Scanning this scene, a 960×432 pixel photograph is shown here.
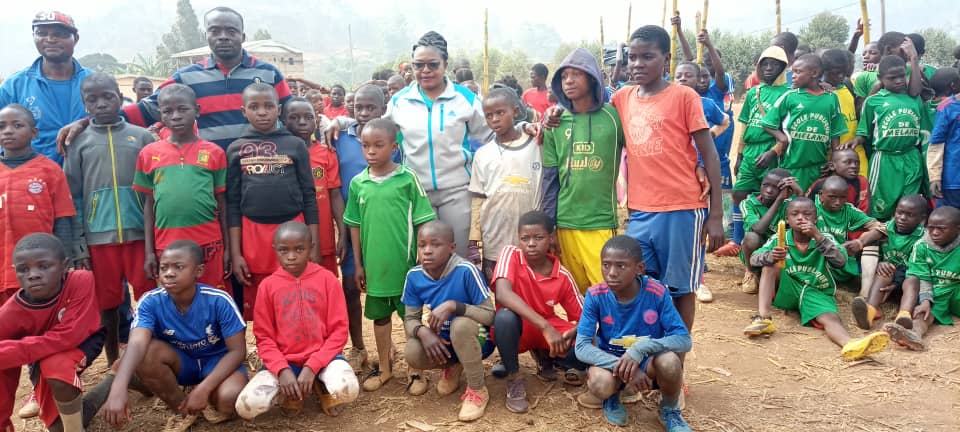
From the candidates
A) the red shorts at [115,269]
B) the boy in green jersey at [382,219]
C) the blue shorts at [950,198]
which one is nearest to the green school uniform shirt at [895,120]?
the blue shorts at [950,198]

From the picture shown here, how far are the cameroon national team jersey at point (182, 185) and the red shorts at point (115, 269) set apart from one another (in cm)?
31

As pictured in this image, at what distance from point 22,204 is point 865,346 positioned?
16.1 feet

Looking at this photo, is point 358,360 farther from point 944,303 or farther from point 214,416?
point 944,303

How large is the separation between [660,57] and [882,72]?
293 centimetres

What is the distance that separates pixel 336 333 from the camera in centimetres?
322

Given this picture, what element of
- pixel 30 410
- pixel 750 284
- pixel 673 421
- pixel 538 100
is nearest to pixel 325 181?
pixel 30 410

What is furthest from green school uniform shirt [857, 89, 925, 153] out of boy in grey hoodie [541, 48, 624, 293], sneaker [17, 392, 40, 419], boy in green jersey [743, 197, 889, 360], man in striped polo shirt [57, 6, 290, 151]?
sneaker [17, 392, 40, 419]

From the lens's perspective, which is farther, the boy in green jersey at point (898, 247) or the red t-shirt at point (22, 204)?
the boy in green jersey at point (898, 247)

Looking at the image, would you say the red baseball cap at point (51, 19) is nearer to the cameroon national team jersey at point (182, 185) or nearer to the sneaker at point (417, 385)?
the cameroon national team jersey at point (182, 185)

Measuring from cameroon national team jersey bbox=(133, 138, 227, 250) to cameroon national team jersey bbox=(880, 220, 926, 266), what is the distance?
4.65m

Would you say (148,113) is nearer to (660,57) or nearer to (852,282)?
(660,57)

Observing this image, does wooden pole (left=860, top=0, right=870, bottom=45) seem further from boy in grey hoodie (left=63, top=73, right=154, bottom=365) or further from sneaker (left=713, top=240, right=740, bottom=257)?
boy in grey hoodie (left=63, top=73, right=154, bottom=365)

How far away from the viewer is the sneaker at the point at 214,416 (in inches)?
125

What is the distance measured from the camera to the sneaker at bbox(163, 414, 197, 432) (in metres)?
3.09
